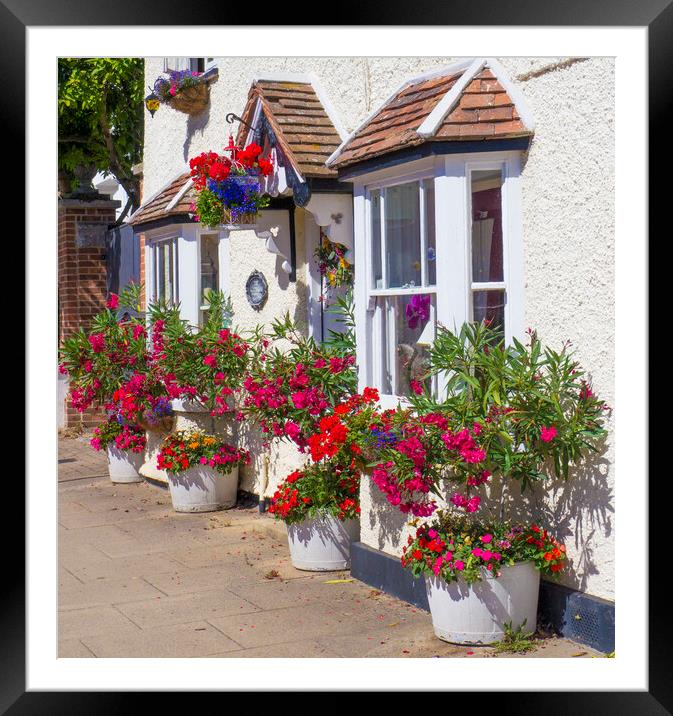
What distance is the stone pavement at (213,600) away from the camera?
562 cm

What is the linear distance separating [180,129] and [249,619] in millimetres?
6037

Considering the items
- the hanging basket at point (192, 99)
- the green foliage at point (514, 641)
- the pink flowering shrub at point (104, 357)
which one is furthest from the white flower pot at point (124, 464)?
the green foliage at point (514, 641)

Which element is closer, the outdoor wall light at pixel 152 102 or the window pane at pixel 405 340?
the window pane at pixel 405 340

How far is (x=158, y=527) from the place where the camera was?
→ 8.69 meters

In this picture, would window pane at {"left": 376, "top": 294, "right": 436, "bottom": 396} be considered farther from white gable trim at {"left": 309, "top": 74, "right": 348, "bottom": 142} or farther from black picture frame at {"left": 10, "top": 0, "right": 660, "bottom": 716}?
black picture frame at {"left": 10, "top": 0, "right": 660, "bottom": 716}

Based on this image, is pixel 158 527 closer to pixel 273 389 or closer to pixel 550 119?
pixel 273 389

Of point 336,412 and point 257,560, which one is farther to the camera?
point 257,560

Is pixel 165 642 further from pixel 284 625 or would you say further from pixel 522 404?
pixel 522 404

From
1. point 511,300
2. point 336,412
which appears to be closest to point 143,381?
point 336,412

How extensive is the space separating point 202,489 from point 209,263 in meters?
2.15

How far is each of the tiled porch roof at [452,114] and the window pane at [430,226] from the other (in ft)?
0.88

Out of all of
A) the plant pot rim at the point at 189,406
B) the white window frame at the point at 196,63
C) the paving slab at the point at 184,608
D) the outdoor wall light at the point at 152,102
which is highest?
the white window frame at the point at 196,63

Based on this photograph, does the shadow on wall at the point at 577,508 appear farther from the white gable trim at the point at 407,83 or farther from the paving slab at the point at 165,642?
the white gable trim at the point at 407,83

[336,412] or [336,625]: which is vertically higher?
[336,412]
